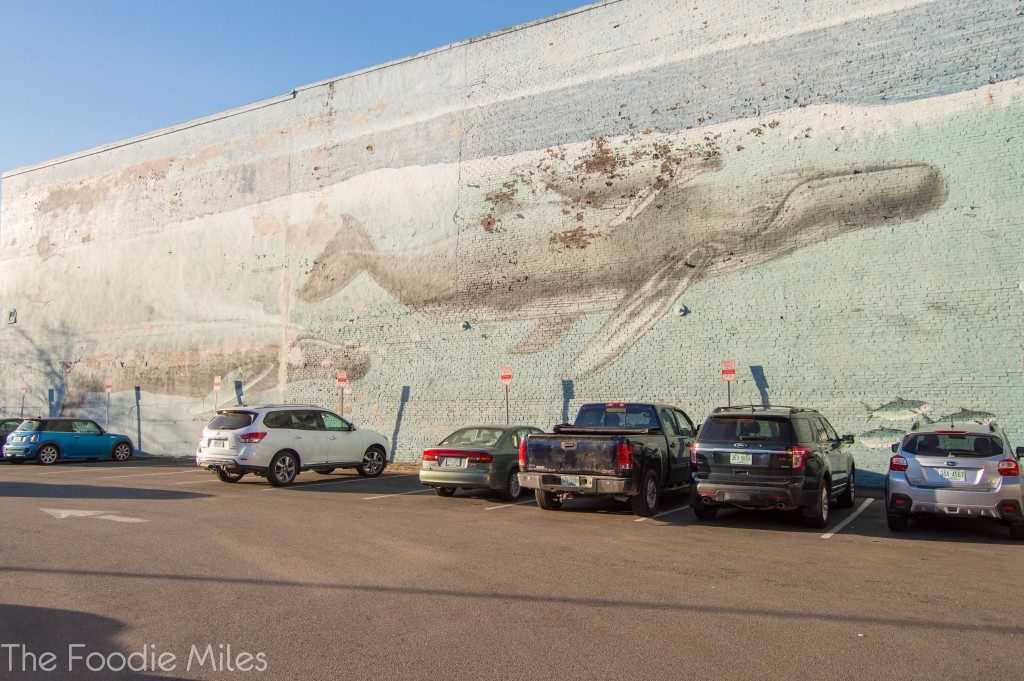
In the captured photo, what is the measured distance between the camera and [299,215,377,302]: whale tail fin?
1006 inches

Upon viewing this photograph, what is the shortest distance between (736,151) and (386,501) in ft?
39.4

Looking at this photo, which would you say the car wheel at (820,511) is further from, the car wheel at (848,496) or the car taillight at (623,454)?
the car taillight at (623,454)

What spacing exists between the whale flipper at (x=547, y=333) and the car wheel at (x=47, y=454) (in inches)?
583

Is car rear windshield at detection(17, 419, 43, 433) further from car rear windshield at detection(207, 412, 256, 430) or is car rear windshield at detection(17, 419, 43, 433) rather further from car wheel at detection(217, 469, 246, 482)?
car rear windshield at detection(207, 412, 256, 430)

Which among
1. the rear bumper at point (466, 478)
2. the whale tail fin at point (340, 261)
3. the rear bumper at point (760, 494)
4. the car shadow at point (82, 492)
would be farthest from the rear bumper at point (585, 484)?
the whale tail fin at point (340, 261)

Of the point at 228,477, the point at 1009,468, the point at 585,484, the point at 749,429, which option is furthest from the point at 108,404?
the point at 1009,468

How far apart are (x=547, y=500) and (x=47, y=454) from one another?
18491 millimetres

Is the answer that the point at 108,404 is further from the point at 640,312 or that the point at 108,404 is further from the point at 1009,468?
the point at 1009,468

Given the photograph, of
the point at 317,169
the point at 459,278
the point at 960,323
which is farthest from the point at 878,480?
the point at 317,169

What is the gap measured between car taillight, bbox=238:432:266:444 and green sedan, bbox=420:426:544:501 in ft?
12.1

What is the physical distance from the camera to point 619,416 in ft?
45.9

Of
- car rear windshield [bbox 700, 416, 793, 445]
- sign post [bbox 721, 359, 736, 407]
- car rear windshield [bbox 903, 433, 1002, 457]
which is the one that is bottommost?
car rear windshield [bbox 903, 433, 1002, 457]

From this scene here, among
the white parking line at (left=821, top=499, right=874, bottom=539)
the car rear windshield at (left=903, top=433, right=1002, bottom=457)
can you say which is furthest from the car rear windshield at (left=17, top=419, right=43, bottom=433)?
the car rear windshield at (left=903, top=433, right=1002, bottom=457)

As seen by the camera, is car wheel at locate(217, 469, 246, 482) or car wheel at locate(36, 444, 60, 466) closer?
car wheel at locate(217, 469, 246, 482)
